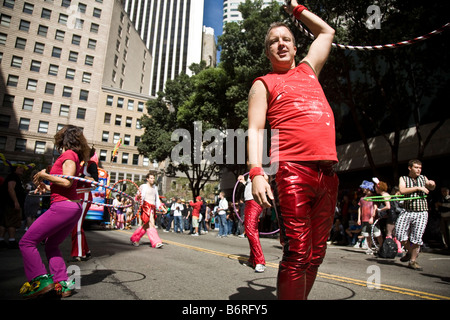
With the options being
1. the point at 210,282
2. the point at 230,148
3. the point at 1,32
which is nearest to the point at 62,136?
the point at 210,282

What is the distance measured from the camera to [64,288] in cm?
350

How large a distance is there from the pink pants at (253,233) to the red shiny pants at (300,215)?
3.10 m

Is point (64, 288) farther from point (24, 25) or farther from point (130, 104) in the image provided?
point (24, 25)

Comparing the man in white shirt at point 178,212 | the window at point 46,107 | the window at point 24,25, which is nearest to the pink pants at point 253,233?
the man in white shirt at point 178,212

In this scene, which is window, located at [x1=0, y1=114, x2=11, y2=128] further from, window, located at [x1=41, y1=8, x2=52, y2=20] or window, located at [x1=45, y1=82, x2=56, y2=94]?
window, located at [x1=41, y1=8, x2=52, y2=20]

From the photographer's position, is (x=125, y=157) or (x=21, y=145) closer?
(x=21, y=145)

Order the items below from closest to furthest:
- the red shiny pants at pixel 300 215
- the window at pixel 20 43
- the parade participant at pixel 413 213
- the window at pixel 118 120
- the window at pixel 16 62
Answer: the red shiny pants at pixel 300 215, the parade participant at pixel 413 213, the window at pixel 16 62, the window at pixel 20 43, the window at pixel 118 120

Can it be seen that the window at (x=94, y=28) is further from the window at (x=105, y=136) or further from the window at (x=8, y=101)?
the window at (x=105, y=136)

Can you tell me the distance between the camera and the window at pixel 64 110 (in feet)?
164

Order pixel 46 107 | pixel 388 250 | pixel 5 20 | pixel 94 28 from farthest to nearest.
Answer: pixel 94 28
pixel 46 107
pixel 5 20
pixel 388 250

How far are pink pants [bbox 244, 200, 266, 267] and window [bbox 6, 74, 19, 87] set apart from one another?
177ft

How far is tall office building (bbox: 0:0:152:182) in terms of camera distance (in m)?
46.9

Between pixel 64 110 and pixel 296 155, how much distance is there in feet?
183

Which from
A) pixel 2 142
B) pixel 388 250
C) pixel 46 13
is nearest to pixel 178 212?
pixel 388 250
